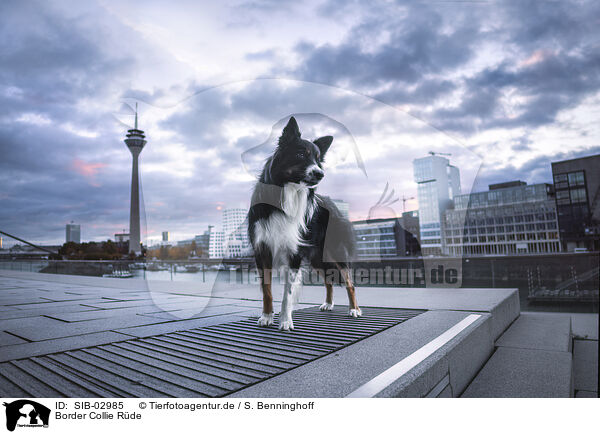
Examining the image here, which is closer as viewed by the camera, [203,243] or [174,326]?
[203,243]

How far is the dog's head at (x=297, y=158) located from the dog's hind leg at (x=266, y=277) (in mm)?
622

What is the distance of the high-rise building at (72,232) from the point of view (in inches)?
110

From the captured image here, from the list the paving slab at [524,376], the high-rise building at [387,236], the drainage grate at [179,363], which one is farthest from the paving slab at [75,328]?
the paving slab at [524,376]

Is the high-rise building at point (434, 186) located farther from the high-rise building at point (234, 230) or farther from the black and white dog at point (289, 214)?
the high-rise building at point (234, 230)

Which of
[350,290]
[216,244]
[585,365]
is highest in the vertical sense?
[216,244]

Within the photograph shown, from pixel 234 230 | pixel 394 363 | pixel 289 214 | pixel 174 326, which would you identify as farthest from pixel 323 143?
pixel 174 326

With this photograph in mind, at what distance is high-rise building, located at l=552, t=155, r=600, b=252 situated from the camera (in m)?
3.17

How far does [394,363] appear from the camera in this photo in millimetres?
1630

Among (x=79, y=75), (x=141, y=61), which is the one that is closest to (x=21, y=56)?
(x=79, y=75)

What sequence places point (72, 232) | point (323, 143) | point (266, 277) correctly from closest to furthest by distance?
1. point (323, 143)
2. point (266, 277)
3. point (72, 232)

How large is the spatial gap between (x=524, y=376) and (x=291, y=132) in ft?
7.02

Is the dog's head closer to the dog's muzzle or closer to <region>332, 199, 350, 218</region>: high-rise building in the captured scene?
the dog's muzzle
